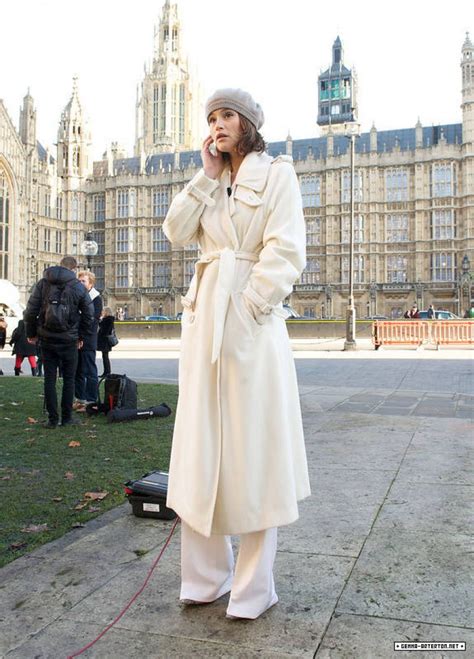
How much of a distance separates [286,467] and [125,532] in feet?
4.35

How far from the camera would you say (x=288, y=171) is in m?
2.37

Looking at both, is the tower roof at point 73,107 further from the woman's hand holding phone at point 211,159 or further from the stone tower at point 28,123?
the woman's hand holding phone at point 211,159

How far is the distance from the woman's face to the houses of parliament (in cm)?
4944

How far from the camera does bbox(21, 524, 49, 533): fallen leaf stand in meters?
3.18

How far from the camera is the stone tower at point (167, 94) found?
81125 millimetres

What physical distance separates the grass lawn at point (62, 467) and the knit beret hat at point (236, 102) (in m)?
2.23

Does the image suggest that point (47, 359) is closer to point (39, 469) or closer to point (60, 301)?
point (60, 301)

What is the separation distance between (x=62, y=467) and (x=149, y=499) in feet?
4.97

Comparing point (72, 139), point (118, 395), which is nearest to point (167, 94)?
point (72, 139)

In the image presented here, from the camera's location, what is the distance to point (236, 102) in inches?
93.5

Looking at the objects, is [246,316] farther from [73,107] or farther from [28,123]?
[73,107]

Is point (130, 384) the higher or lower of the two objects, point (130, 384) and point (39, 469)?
the higher

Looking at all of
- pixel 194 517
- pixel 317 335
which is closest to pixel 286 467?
pixel 194 517

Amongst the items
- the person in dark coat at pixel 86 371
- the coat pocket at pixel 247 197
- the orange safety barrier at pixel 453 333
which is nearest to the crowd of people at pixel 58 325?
the person in dark coat at pixel 86 371
